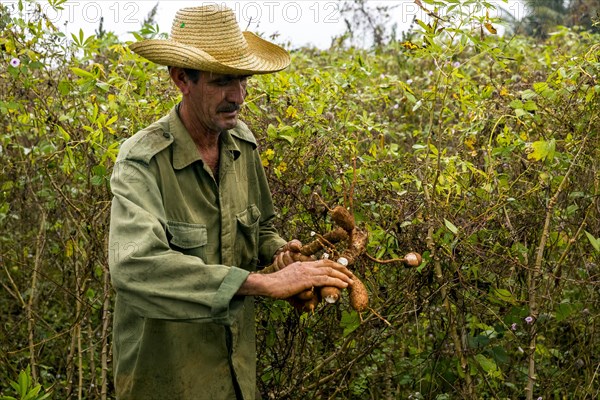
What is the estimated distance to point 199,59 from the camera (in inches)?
102

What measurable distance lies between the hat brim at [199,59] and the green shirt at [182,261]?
192 mm

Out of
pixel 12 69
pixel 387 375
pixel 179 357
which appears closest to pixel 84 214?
pixel 12 69

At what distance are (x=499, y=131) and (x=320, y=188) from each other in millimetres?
748

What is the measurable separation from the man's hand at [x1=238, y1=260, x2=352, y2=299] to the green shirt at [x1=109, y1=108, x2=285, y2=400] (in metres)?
0.04

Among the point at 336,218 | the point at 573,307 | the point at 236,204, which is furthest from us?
the point at 573,307

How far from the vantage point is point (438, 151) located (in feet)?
10.2

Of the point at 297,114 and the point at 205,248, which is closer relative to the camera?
the point at 205,248

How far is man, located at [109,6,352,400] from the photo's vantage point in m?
2.52

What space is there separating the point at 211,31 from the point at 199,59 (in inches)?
8.4

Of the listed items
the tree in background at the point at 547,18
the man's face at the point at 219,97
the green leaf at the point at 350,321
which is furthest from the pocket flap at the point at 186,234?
the tree in background at the point at 547,18

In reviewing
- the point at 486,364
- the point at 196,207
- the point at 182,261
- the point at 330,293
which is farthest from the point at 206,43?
the point at 486,364

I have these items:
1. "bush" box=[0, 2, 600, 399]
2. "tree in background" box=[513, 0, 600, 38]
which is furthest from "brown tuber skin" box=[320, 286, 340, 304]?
"tree in background" box=[513, 0, 600, 38]

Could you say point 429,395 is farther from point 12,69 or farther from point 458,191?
point 12,69

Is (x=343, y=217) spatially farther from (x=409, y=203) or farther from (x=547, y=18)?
(x=547, y=18)
